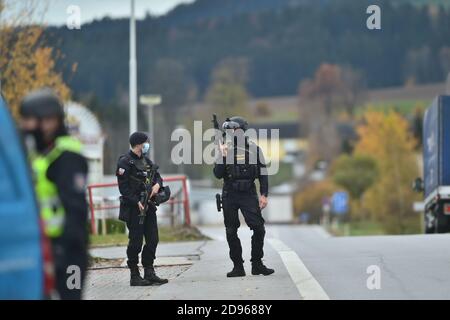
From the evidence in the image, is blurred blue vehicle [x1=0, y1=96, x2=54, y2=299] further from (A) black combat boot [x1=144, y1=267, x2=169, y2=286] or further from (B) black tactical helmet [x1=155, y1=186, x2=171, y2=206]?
(B) black tactical helmet [x1=155, y1=186, x2=171, y2=206]

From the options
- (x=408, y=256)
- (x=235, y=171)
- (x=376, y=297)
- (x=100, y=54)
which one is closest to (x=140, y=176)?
(x=235, y=171)

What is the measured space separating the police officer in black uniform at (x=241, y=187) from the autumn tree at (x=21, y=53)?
17.2 meters

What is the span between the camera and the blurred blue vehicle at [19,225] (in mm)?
6621

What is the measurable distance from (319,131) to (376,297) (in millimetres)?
136957

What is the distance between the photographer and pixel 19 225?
6.66 metres

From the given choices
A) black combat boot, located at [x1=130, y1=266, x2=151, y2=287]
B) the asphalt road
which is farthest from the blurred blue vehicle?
black combat boot, located at [x1=130, y1=266, x2=151, y2=287]

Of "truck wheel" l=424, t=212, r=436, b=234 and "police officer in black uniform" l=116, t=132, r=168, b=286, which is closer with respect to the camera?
"police officer in black uniform" l=116, t=132, r=168, b=286

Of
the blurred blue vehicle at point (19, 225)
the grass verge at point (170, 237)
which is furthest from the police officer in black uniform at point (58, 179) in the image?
the grass verge at point (170, 237)

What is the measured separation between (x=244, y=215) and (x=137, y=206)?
3.97ft

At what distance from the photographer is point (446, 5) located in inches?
7205

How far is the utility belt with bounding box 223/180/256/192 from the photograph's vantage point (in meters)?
13.5

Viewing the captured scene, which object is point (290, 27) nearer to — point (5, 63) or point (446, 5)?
point (446, 5)

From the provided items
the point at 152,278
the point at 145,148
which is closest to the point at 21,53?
the point at 145,148

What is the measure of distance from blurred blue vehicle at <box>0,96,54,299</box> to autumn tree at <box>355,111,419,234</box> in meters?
57.5
